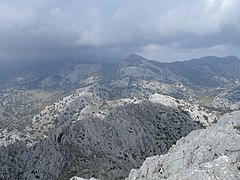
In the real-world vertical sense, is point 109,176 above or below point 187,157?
below

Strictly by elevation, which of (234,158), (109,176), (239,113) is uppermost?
(234,158)

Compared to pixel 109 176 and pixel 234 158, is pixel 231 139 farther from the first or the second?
pixel 109 176

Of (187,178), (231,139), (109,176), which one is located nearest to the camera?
(187,178)

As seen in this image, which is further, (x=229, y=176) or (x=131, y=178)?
(x=131, y=178)

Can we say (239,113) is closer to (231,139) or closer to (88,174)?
(88,174)

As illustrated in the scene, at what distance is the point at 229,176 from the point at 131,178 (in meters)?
47.0

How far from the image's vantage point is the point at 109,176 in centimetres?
19750

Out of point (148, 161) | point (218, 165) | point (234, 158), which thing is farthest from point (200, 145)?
A: point (218, 165)

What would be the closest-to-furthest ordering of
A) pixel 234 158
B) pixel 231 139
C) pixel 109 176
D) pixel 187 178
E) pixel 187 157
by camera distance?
pixel 187 178, pixel 234 158, pixel 187 157, pixel 231 139, pixel 109 176

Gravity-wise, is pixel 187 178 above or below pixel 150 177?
above

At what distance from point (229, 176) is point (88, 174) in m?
142

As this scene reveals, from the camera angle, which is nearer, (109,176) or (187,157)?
(187,157)

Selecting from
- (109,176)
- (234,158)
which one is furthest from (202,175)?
(109,176)

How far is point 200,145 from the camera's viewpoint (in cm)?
10531
